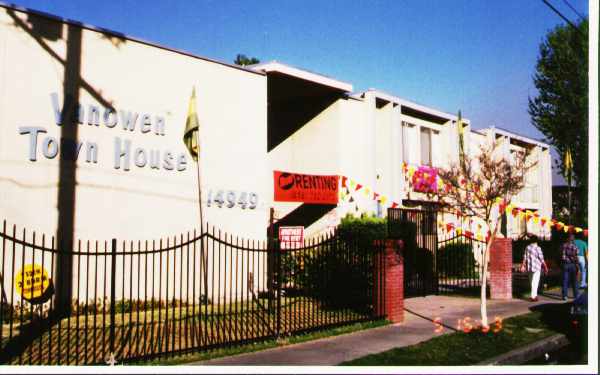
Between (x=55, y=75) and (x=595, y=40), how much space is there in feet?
32.7

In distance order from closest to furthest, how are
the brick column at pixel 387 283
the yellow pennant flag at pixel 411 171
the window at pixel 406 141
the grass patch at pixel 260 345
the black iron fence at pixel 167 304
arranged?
the grass patch at pixel 260 345 → the black iron fence at pixel 167 304 → the brick column at pixel 387 283 → the yellow pennant flag at pixel 411 171 → the window at pixel 406 141

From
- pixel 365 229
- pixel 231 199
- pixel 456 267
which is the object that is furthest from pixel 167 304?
pixel 456 267

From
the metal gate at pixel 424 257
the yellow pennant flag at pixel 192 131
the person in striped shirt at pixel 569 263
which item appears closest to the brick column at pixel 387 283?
the metal gate at pixel 424 257

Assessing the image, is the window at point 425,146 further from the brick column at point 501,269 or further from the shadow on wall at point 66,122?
the shadow on wall at point 66,122

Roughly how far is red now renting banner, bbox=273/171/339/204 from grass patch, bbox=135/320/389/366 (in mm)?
5277

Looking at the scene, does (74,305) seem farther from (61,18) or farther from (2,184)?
(61,18)

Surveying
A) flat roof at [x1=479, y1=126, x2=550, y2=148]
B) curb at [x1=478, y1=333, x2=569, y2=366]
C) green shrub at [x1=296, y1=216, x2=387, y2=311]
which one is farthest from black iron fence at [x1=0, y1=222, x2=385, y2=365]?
flat roof at [x1=479, y1=126, x2=550, y2=148]

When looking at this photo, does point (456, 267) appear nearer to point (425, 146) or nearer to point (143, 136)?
point (425, 146)

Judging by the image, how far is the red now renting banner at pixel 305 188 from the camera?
16188 mm

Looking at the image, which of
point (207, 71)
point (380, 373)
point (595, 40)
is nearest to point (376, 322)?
point (380, 373)

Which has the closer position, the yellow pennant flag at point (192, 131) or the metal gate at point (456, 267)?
the yellow pennant flag at point (192, 131)

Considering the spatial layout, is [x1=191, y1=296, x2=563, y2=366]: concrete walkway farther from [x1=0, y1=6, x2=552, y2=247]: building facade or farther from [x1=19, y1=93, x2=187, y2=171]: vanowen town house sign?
[x1=19, y1=93, x2=187, y2=171]: vanowen town house sign

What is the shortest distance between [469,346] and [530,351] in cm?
99

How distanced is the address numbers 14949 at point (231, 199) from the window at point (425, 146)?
10381 mm
